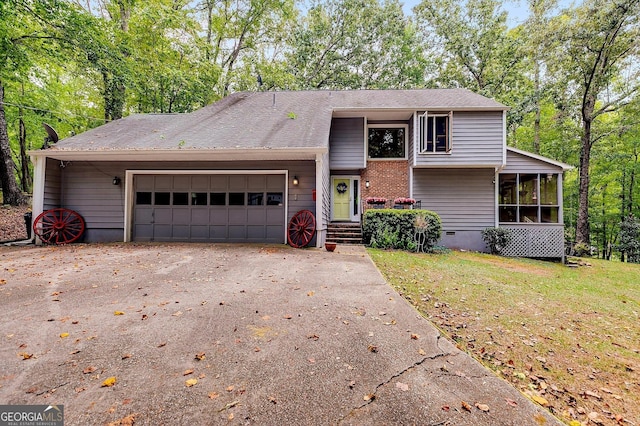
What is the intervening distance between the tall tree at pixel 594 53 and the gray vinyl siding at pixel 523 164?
4.34 m

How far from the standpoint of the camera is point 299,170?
27.5 ft

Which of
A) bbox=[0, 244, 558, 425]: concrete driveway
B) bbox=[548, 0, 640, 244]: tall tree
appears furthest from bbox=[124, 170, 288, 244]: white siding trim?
bbox=[548, 0, 640, 244]: tall tree

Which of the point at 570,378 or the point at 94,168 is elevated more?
the point at 94,168

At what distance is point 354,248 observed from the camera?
27.0ft

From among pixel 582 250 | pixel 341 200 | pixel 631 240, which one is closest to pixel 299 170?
pixel 341 200

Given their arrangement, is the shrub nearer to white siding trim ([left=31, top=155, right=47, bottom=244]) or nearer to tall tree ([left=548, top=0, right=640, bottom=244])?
tall tree ([left=548, top=0, right=640, bottom=244])

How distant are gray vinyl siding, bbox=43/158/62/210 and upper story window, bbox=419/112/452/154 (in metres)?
11.6

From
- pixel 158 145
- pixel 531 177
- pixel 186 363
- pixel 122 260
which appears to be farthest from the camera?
pixel 531 177

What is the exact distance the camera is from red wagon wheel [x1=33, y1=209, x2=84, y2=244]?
8039 millimetres

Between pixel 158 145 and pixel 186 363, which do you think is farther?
pixel 158 145

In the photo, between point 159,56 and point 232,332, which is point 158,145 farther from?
point 159,56

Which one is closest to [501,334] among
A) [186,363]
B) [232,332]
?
[232,332]

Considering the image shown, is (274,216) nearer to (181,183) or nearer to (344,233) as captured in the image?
(344,233)

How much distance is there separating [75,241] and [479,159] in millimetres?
13364
